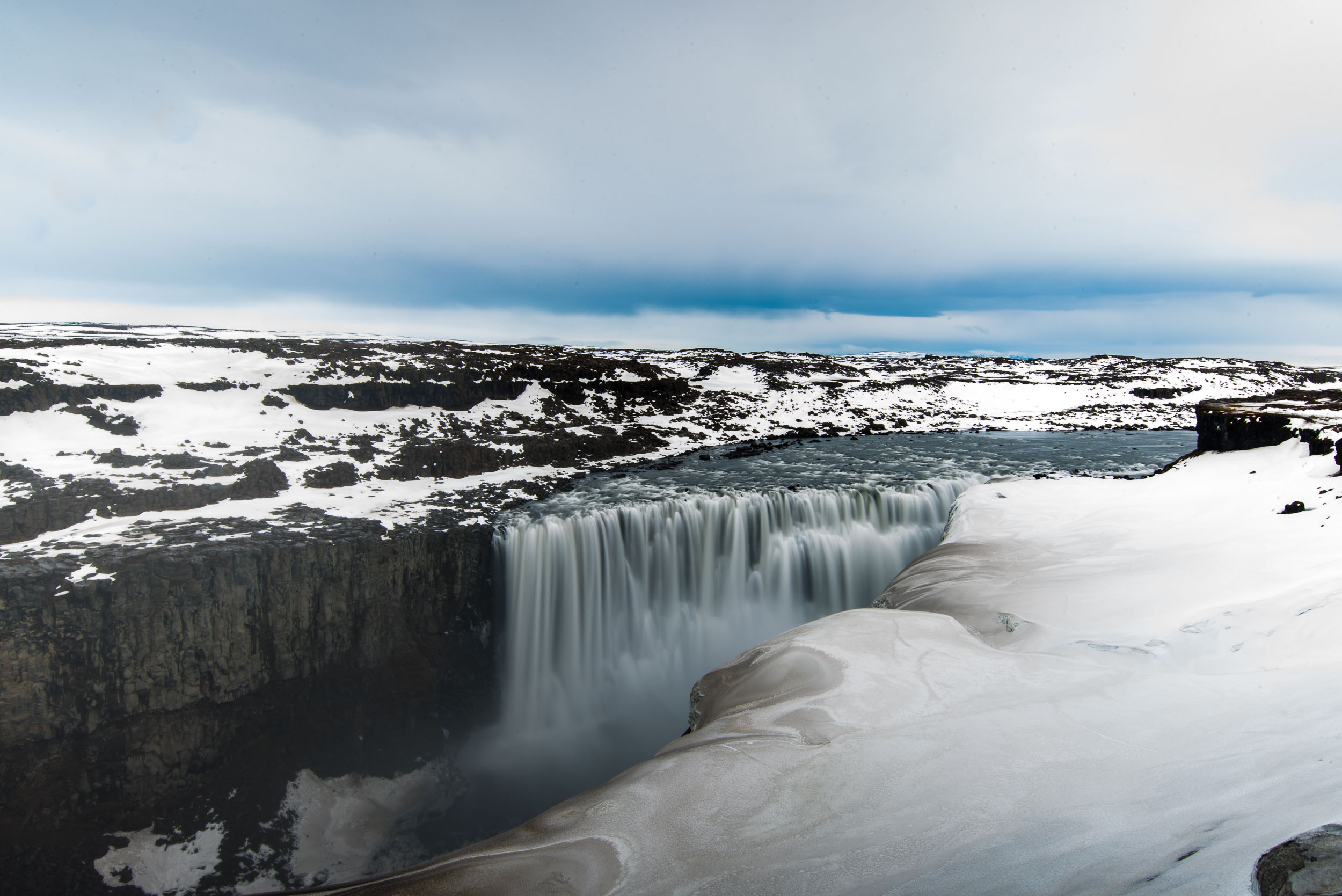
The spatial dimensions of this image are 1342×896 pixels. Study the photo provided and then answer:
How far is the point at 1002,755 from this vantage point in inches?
184

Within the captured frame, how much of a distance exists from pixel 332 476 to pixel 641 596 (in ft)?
33.9

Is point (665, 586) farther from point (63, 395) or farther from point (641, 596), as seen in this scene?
point (63, 395)

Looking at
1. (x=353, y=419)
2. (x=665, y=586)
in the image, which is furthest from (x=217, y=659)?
(x=353, y=419)

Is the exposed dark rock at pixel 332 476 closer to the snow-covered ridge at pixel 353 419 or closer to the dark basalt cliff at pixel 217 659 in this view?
the snow-covered ridge at pixel 353 419

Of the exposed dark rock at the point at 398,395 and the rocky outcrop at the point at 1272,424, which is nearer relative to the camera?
the rocky outcrop at the point at 1272,424

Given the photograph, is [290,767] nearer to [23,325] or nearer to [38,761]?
[38,761]

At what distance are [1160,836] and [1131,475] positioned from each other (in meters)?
22.9

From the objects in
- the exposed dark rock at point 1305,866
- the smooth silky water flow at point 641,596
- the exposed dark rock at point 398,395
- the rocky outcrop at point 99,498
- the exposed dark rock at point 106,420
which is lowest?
the smooth silky water flow at point 641,596

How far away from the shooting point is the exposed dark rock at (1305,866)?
A: 2.22m

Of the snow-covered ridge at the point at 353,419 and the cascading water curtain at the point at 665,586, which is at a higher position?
the snow-covered ridge at the point at 353,419

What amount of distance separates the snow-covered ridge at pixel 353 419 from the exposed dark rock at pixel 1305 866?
16168 millimetres

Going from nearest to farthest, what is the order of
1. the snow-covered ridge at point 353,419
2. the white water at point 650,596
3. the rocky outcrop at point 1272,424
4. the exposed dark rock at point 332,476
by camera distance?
the rocky outcrop at point 1272,424 < the white water at point 650,596 < the snow-covered ridge at point 353,419 < the exposed dark rock at point 332,476

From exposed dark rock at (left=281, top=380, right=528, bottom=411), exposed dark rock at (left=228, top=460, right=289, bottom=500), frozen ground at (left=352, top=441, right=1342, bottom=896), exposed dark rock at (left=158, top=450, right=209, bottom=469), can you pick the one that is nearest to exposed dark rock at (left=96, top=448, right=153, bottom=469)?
exposed dark rock at (left=158, top=450, right=209, bottom=469)

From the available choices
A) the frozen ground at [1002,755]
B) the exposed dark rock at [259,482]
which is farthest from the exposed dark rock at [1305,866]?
the exposed dark rock at [259,482]
